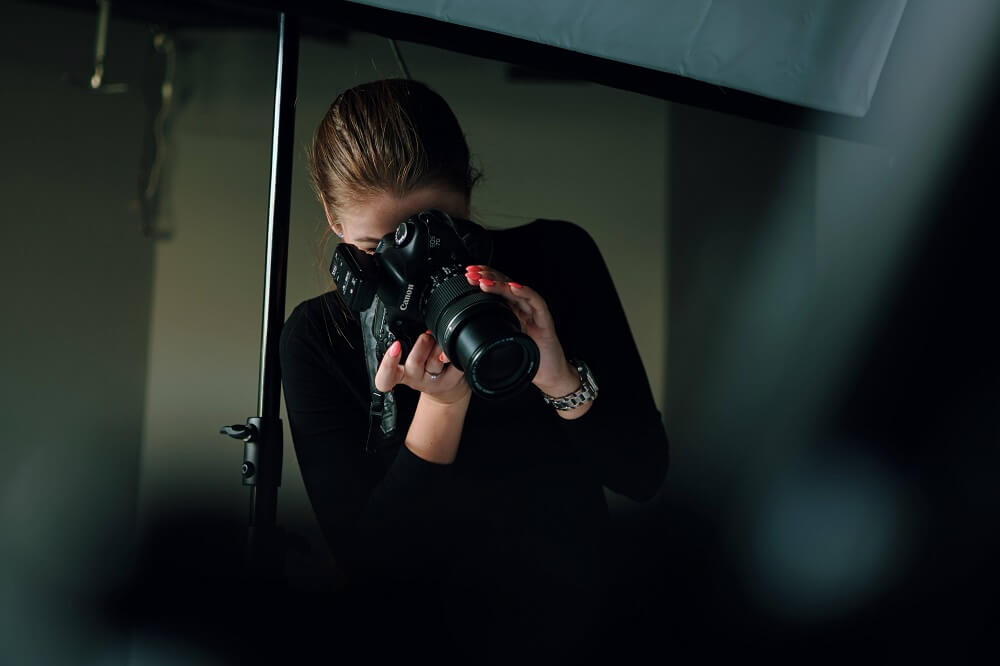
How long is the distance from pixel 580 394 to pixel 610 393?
0.15 feet

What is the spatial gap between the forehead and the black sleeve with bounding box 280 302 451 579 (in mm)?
89

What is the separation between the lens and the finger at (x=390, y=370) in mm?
538

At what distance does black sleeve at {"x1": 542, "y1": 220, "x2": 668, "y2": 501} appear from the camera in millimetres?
632

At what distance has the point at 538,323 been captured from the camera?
0.57m

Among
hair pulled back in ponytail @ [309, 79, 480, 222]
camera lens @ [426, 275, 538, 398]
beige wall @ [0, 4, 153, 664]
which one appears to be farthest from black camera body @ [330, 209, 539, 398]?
beige wall @ [0, 4, 153, 664]

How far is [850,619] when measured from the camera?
2.32 ft

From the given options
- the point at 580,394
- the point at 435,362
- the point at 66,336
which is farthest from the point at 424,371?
the point at 66,336

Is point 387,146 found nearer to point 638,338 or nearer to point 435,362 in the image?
point 435,362

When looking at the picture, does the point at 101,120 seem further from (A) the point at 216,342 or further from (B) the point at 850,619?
(B) the point at 850,619

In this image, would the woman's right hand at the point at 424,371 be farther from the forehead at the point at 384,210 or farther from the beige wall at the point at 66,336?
the beige wall at the point at 66,336

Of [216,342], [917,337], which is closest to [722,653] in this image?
[917,337]

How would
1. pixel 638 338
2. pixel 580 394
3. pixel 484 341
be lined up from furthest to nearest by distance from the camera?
pixel 638 338
pixel 580 394
pixel 484 341

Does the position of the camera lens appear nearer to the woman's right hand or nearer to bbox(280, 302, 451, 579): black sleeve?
the woman's right hand

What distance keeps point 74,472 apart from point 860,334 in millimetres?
1643
